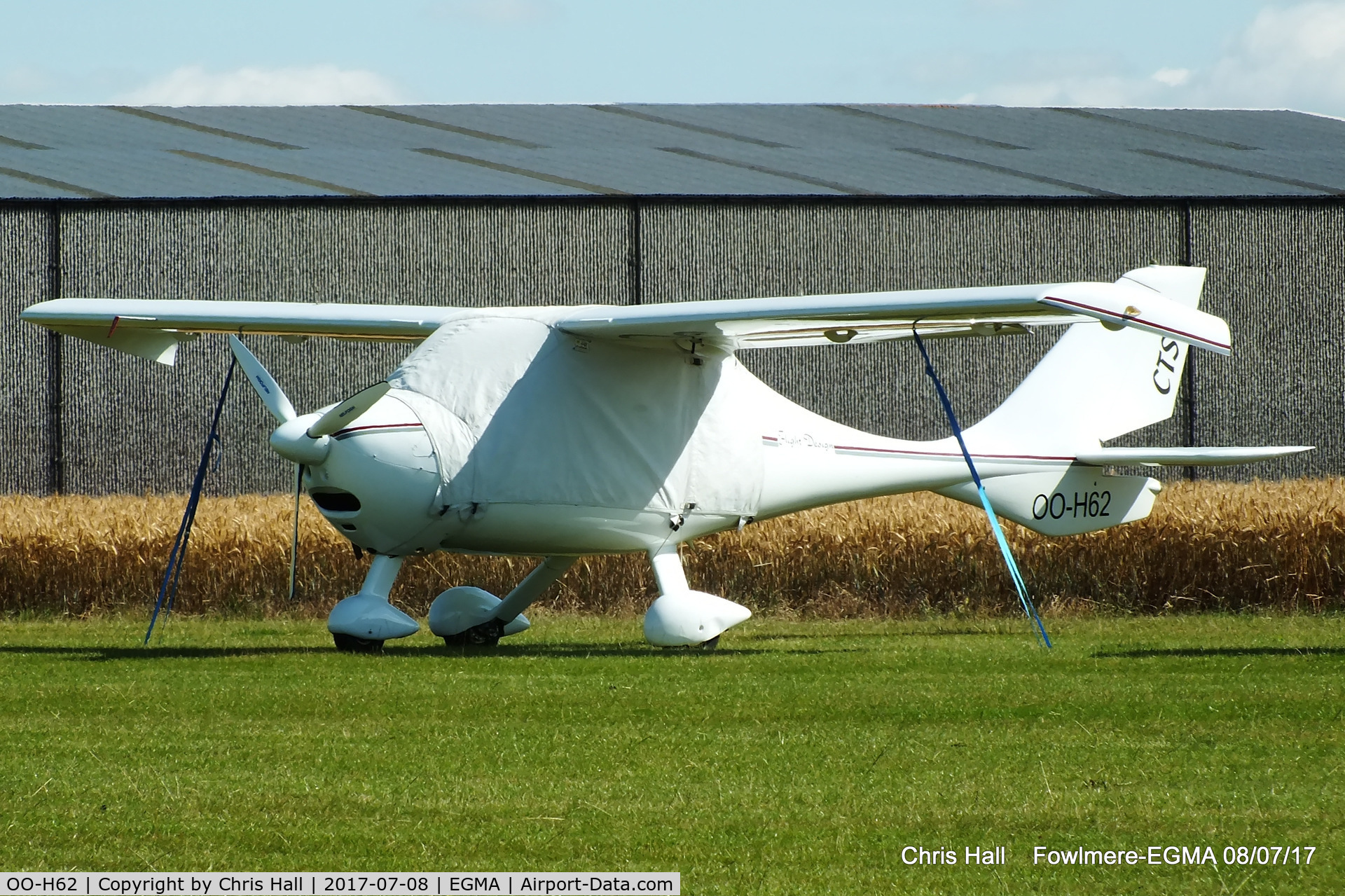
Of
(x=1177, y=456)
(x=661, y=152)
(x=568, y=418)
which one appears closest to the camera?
(x=568, y=418)

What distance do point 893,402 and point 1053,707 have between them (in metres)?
16.4

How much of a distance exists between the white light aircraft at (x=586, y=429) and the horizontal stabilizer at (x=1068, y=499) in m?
0.43

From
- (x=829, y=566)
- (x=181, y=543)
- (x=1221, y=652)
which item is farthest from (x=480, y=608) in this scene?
(x=1221, y=652)

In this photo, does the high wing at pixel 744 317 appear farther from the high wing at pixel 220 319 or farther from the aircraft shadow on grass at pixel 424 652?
the aircraft shadow on grass at pixel 424 652

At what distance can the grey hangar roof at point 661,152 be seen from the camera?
2514 centimetres

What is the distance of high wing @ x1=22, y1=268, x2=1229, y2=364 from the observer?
9.86m

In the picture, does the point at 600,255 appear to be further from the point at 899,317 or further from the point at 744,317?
the point at 899,317

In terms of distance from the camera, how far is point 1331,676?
9.52m

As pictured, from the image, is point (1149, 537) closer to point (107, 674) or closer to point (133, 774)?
point (107, 674)

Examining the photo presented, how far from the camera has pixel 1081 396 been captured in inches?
565

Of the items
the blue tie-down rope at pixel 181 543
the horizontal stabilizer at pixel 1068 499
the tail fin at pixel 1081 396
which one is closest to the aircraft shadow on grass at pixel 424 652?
the blue tie-down rope at pixel 181 543

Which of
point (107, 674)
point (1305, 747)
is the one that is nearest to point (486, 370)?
point (107, 674)

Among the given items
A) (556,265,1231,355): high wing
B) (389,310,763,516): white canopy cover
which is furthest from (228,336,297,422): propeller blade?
(556,265,1231,355): high wing
